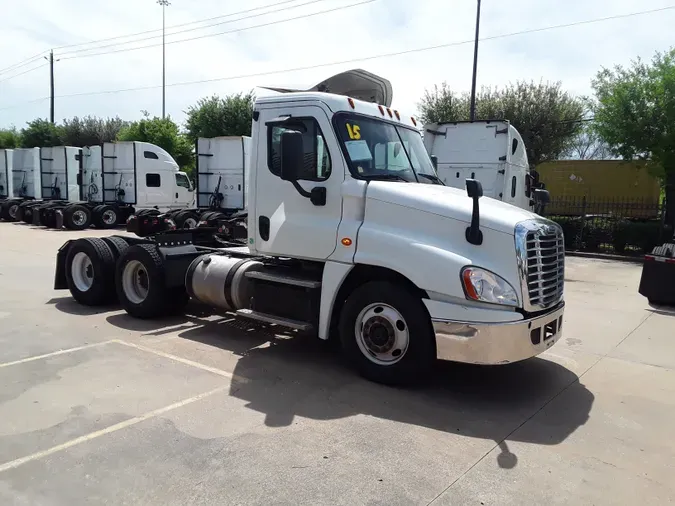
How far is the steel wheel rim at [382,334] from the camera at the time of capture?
5.12m

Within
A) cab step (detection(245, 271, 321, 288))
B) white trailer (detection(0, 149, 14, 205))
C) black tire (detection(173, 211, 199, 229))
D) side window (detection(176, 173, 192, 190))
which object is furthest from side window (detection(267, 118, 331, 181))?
white trailer (detection(0, 149, 14, 205))

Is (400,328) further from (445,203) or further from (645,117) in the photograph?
(645,117)

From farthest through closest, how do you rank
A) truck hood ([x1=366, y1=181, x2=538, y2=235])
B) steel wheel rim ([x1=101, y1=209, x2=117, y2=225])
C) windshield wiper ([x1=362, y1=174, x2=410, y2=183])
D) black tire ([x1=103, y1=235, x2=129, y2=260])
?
steel wheel rim ([x1=101, y1=209, x2=117, y2=225]) < black tire ([x1=103, y1=235, x2=129, y2=260]) < windshield wiper ([x1=362, y1=174, x2=410, y2=183]) < truck hood ([x1=366, y1=181, x2=538, y2=235])

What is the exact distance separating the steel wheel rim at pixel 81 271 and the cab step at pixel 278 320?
348cm

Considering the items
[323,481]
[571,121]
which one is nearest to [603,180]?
[571,121]

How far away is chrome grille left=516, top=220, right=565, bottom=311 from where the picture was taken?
4.73m

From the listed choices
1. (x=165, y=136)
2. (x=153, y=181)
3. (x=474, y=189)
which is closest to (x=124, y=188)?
(x=153, y=181)

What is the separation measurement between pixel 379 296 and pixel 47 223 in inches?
919

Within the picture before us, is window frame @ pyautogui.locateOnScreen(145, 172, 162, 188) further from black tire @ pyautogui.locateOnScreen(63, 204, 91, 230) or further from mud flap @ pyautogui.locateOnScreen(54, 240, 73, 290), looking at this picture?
mud flap @ pyautogui.locateOnScreen(54, 240, 73, 290)

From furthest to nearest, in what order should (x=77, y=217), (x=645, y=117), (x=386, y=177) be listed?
(x=77, y=217) → (x=645, y=117) → (x=386, y=177)

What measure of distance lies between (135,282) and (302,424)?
4505 mm

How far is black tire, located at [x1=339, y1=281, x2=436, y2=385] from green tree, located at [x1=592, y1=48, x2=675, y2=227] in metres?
16.6

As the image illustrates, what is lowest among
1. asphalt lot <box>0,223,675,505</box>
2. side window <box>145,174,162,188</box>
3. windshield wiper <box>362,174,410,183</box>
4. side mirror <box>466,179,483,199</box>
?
asphalt lot <box>0,223,675,505</box>

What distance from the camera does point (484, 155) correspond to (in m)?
14.3
